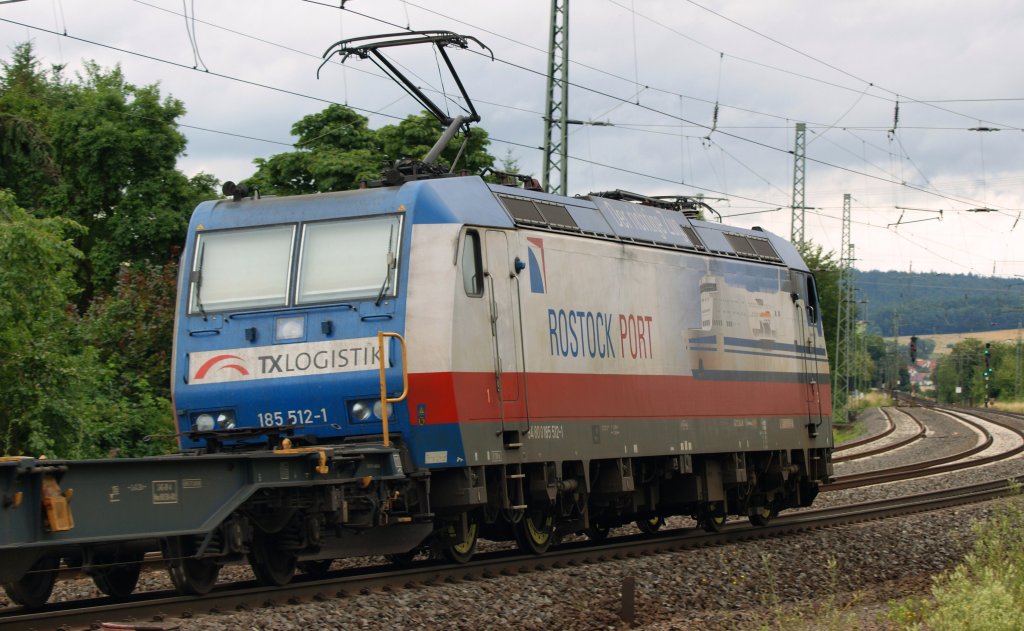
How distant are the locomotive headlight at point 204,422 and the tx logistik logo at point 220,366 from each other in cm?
38

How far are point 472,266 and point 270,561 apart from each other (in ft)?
11.3

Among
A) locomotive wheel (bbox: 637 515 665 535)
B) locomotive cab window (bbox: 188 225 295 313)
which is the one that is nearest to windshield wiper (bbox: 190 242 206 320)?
locomotive cab window (bbox: 188 225 295 313)

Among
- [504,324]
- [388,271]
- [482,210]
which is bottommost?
[504,324]

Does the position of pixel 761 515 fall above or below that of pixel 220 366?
below

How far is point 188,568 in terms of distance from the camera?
449 inches

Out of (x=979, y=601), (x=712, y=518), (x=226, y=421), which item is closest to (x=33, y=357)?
(x=226, y=421)

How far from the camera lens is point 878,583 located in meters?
16.3

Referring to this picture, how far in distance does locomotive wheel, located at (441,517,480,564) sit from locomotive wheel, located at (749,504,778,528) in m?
6.97

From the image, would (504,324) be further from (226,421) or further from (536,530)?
(226,421)

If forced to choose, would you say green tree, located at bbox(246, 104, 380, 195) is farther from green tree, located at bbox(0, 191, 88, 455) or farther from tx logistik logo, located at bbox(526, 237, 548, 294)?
tx logistik logo, located at bbox(526, 237, 548, 294)

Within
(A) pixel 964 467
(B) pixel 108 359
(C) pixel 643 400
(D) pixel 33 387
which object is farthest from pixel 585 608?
(A) pixel 964 467

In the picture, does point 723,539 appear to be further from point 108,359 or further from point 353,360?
point 108,359

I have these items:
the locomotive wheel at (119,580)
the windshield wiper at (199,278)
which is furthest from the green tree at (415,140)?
the locomotive wheel at (119,580)

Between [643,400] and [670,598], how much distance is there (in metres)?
3.24
